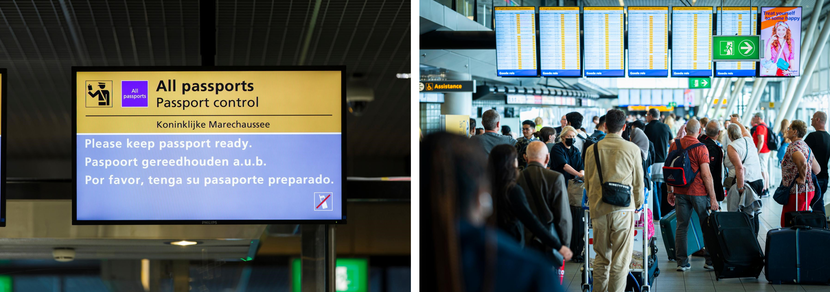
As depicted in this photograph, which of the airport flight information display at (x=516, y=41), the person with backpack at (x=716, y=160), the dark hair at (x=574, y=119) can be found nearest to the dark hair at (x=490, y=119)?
the dark hair at (x=574, y=119)

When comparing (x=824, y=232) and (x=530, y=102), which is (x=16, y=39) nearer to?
(x=530, y=102)

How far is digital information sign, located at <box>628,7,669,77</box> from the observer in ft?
24.5

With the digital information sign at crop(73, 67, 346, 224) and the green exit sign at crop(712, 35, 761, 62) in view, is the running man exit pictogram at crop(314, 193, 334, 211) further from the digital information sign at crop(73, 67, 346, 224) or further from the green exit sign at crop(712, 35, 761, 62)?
the green exit sign at crop(712, 35, 761, 62)

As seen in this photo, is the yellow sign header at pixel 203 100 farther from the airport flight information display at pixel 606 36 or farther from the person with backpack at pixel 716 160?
the airport flight information display at pixel 606 36

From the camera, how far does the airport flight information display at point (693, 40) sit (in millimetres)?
7500

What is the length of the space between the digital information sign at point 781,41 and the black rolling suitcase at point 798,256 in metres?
3.44

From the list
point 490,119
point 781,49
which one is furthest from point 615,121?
point 781,49

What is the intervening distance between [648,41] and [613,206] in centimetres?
423

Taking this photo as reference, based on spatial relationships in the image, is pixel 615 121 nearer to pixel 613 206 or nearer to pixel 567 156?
pixel 613 206

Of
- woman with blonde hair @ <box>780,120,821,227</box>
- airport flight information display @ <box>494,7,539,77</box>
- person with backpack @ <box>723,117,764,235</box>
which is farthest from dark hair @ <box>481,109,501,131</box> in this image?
airport flight information display @ <box>494,7,539,77</box>

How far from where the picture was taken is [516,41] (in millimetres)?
7539

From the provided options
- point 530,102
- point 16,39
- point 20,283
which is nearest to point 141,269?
point 20,283

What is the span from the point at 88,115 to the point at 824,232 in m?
5.16

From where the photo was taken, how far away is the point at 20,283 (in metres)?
6.91
